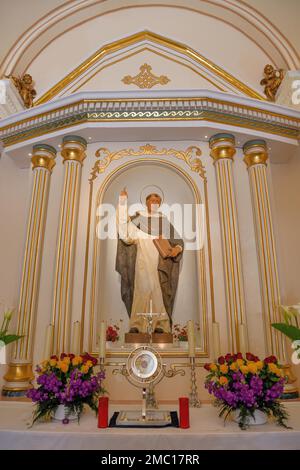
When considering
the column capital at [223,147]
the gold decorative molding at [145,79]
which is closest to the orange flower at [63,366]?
the column capital at [223,147]

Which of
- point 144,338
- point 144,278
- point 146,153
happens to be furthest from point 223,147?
point 144,338

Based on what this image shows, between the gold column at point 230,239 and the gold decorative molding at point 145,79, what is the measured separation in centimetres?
136

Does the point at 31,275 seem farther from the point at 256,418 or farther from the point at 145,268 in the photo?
the point at 256,418

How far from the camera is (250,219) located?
4504 millimetres

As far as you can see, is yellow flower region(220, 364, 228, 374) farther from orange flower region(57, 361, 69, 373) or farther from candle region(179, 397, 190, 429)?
orange flower region(57, 361, 69, 373)

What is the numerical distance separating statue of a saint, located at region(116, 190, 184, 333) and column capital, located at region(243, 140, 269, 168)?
1.37 meters

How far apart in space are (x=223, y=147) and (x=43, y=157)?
2409 millimetres

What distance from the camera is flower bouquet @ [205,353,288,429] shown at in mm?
2549

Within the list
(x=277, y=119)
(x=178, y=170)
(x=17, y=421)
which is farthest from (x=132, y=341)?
(x=277, y=119)

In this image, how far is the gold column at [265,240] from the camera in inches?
154

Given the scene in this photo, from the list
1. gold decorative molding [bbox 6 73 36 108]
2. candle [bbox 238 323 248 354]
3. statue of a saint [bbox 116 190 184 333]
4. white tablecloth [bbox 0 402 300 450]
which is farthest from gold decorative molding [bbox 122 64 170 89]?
white tablecloth [bbox 0 402 300 450]

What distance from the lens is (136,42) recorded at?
5566 millimetres
